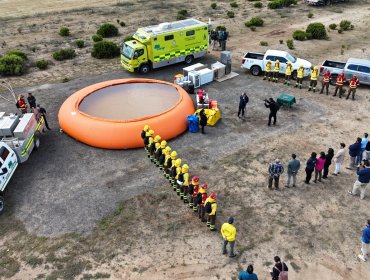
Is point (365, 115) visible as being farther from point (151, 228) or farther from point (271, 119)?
point (151, 228)

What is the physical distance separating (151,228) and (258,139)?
25.5 feet

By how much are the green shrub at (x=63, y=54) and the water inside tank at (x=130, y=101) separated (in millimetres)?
9521

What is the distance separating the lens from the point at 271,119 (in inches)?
786

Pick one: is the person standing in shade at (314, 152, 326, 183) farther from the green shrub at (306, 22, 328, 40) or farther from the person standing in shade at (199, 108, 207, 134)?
the green shrub at (306, 22, 328, 40)

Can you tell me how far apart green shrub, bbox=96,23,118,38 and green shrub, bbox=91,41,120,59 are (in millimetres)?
4702

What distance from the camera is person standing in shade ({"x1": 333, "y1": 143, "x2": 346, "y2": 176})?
15227 mm

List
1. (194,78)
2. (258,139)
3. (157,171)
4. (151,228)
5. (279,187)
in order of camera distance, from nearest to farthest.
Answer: (151,228), (279,187), (157,171), (258,139), (194,78)

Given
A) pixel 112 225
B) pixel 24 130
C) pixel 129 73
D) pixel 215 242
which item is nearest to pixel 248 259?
pixel 215 242

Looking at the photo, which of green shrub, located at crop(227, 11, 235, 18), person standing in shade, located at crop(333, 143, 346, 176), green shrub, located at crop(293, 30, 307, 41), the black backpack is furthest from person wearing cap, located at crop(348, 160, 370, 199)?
green shrub, located at crop(227, 11, 235, 18)

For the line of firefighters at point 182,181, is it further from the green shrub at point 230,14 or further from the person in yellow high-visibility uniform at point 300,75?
the green shrub at point 230,14

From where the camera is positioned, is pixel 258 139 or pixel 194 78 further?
pixel 194 78

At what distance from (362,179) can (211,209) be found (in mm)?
6039

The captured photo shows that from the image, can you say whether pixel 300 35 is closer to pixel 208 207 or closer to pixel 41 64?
pixel 41 64

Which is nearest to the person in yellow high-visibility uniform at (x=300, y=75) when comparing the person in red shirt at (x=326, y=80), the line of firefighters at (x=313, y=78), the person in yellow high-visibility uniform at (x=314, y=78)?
the line of firefighters at (x=313, y=78)
